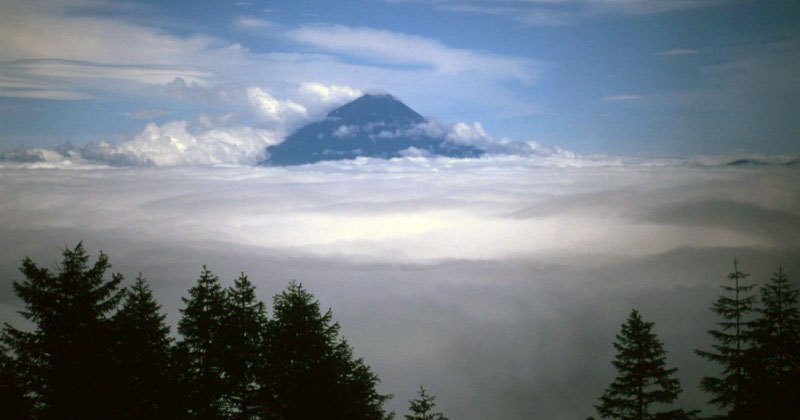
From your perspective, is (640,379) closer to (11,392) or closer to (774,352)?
(774,352)

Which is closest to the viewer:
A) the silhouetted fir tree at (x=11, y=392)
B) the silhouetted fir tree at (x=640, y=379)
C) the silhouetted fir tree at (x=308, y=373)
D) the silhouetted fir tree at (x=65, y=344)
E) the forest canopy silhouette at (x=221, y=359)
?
the silhouetted fir tree at (x=11, y=392)

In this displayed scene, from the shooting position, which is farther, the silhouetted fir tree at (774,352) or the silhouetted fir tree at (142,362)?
the silhouetted fir tree at (774,352)

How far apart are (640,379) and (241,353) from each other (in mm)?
18653

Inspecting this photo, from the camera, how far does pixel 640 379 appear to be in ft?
76.0

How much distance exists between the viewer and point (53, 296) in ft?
59.7

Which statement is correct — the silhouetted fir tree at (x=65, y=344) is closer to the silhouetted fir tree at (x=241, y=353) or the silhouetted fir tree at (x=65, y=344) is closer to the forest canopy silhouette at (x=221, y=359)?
the forest canopy silhouette at (x=221, y=359)

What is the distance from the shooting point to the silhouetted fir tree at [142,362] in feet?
62.1

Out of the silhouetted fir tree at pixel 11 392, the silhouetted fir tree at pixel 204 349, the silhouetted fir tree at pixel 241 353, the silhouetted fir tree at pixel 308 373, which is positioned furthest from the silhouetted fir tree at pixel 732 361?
the silhouetted fir tree at pixel 11 392

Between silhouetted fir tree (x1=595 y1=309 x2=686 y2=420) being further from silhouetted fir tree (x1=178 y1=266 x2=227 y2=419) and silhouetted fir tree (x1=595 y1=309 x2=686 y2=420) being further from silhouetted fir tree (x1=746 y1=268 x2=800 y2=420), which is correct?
silhouetted fir tree (x1=178 y1=266 x2=227 y2=419)

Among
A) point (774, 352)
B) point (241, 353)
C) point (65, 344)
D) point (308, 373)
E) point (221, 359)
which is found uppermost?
point (65, 344)

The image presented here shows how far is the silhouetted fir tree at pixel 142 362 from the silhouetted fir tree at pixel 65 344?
57 centimetres

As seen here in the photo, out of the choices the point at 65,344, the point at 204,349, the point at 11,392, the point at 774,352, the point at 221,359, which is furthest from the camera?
the point at 204,349

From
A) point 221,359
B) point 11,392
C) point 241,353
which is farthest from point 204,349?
point 11,392

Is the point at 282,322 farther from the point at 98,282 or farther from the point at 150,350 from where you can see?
the point at 98,282
